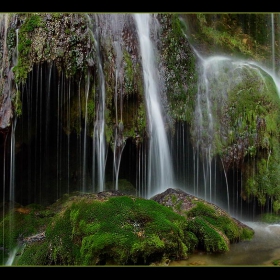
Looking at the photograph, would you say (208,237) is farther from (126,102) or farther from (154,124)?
(126,102)

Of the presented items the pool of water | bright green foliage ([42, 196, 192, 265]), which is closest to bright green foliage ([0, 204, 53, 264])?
bright green foliage ([42, 196, 192, 265])

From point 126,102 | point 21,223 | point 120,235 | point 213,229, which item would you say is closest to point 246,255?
point 213,229

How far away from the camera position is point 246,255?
7895 mm

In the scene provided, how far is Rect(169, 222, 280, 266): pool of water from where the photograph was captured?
748 cm

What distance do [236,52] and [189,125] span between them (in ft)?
12.2

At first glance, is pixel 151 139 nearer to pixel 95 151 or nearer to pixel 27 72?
pixel 95 151

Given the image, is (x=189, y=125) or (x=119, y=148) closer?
(x=119, y=148)

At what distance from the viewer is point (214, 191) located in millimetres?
11875

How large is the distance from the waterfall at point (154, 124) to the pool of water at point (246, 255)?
3.31m

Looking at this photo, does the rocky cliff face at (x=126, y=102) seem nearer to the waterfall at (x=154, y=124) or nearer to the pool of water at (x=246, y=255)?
the waterfall at (x=154, y=124)

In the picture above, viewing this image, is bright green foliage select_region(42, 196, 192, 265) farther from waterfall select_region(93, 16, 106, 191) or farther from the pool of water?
waterfall select_region(93, 16, 106, 191)

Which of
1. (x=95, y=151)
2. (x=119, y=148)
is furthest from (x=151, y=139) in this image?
(x=95, y=151)

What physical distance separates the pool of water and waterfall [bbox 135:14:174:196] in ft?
10.9

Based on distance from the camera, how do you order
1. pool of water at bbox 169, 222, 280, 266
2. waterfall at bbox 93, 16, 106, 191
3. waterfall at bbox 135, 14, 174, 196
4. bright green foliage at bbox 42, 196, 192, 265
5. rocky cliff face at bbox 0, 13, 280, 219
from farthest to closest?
waterfall at bbox 135, 14, 174, 196, waterfall at bbox 93, 16, 106, 191, rocky cliff face at bbox 0, 13, 280, 219, pool of water at bbox 169, 222, 280, 266, bright green foliage at bbox 42, 196, 192, 265
